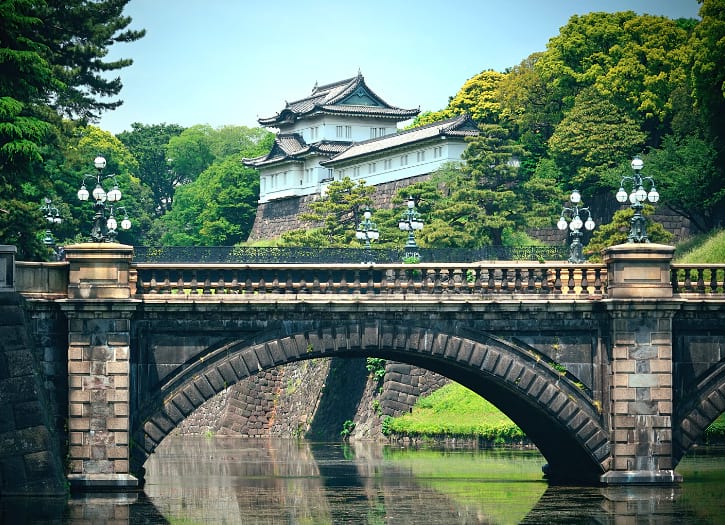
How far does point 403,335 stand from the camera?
48.1 meters

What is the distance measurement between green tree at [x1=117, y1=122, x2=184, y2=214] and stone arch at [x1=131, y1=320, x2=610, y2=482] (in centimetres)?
12744

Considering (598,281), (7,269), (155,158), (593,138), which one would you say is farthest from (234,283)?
(155,158)

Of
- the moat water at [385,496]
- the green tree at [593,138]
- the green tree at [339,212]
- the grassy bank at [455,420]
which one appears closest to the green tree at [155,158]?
the green tree at [339,212]

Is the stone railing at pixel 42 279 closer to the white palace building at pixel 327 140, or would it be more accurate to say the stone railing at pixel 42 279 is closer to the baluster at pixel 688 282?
the baluster at pixel 688 282

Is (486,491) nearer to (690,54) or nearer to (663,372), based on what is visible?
(663,372)

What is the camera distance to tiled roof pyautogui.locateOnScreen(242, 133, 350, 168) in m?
140

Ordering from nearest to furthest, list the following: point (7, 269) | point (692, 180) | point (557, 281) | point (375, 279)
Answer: point (7, 269), point (375, 279), point (557, 281), point (692, 180)

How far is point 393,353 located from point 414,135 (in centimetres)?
7524

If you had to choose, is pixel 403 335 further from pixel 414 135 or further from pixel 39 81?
pixel 414 135

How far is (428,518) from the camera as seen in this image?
41781 mm

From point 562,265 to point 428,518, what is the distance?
10.0m

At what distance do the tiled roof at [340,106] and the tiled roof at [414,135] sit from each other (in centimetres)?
673

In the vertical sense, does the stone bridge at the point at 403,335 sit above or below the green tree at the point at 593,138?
below

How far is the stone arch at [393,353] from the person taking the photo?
47.0 meters
